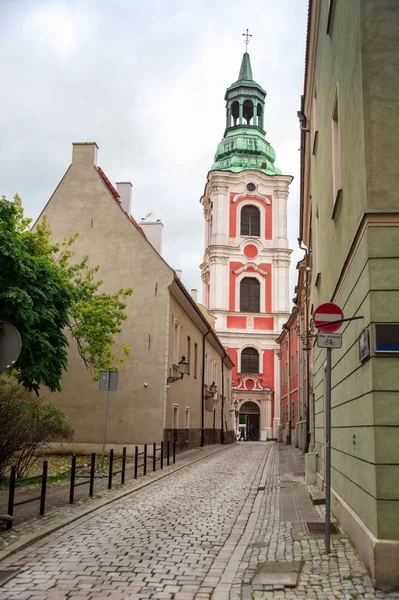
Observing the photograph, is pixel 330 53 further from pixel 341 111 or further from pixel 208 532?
pixel 208 532

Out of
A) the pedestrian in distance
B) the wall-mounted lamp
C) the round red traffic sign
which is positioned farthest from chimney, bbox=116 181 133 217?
the pedestrian in distance

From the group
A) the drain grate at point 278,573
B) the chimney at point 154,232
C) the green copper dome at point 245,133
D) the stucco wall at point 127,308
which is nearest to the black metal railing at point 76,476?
the stucco wall at point 127,308

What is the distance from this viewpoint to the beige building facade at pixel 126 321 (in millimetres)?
21578

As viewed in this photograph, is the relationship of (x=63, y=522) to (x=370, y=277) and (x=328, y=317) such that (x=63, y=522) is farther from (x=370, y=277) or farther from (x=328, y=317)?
(x=370, y=277)

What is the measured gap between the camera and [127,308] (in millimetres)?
22828

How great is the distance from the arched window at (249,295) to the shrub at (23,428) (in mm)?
46075

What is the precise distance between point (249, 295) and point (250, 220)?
7.33 m

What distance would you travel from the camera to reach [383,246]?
20.1 ft

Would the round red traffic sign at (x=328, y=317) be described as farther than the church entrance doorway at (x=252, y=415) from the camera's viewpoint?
No

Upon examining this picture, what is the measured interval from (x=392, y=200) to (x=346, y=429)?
127 inches

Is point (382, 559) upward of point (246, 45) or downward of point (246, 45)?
downward

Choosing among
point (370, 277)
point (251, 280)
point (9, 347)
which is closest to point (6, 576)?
point (9, 347)

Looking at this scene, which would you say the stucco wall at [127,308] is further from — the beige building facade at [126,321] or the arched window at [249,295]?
the arched window at [249,295]

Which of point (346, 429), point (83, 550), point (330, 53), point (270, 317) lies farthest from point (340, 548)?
point (270, 317)
